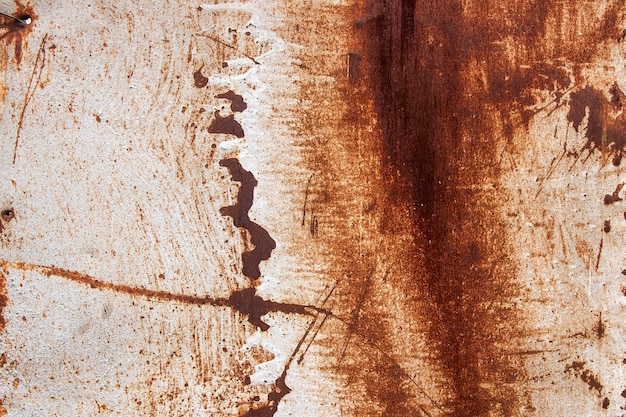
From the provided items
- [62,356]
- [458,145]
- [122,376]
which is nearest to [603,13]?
[458,145]

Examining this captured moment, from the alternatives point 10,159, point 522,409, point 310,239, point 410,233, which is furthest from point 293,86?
point 522,409

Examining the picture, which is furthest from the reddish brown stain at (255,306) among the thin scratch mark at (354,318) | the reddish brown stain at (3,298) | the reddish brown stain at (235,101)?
the reddish brown stain at (3,298)

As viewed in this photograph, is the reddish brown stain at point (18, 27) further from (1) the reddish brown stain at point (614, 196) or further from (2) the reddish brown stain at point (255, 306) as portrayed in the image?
(1) the reddish brown stain at point (614, 196)

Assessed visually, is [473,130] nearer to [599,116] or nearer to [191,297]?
[599,116]

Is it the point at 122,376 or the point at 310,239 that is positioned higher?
the point at 310,239

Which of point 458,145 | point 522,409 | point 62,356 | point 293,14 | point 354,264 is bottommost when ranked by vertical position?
point 522,409

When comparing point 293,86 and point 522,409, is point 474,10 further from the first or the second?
point 522,409
